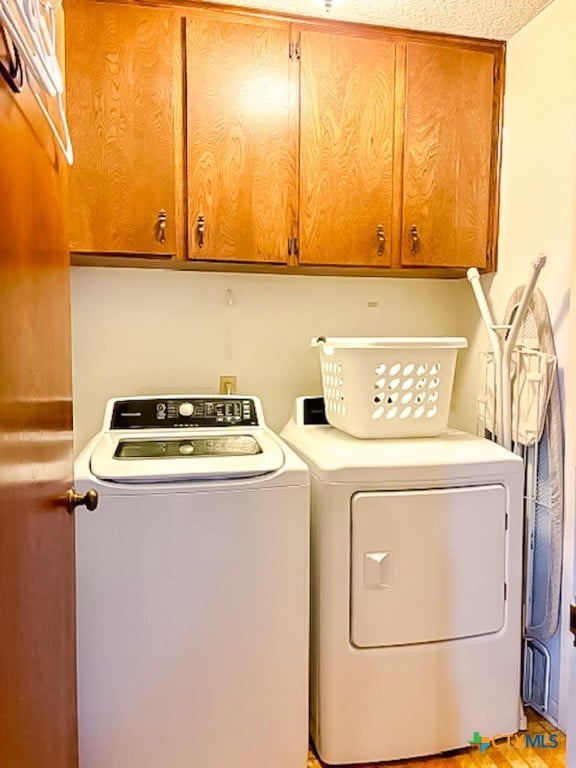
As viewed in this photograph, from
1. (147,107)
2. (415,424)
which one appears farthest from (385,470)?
(147,107)

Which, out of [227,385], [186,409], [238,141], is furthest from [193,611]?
[238,141]

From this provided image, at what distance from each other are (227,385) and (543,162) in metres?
1.43

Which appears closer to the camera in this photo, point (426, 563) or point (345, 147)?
point (426, 563)

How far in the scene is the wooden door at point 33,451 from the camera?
2.43 ft

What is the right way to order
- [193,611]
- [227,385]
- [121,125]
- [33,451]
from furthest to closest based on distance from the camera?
1. [227,385]
2. [121,125]
3. [193,611]
4. [33,451]

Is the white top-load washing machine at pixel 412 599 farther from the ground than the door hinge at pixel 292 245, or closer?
closer

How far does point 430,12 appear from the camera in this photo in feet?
6.54

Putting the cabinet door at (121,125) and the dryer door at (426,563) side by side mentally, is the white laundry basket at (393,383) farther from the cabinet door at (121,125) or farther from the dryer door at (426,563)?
the cabinet door at (121,125)

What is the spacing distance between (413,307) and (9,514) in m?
2.09

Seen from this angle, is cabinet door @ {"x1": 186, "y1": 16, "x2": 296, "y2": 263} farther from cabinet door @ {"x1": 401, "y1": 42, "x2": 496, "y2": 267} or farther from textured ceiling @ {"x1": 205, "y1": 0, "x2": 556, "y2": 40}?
cabinet door @ {"x1": 401, "y1": 42, "x2": 496, "y2": 267}

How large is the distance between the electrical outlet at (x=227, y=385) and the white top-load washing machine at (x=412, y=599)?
2.21ft

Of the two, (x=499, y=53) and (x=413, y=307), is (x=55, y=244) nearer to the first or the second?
(x=413, y=307)

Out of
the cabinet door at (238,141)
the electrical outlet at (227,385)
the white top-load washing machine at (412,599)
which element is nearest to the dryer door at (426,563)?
the white top-load washing machine at (412,599)

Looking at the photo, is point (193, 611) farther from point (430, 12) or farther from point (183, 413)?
point (430, 12)
